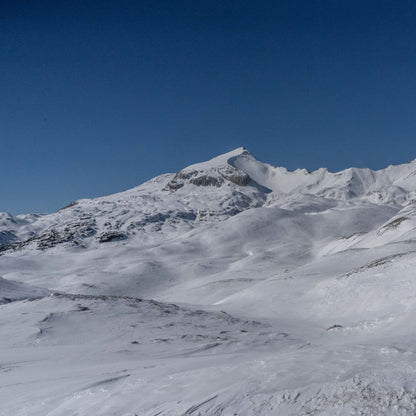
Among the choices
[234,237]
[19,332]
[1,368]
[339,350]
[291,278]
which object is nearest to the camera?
[339,350]

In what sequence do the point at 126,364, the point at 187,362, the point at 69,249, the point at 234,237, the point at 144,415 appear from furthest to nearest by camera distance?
the point at 69,249, the point at 234,237, the point at 126,364, the point at 187,362, the point at 144,415

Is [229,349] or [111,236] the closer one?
[229,349]

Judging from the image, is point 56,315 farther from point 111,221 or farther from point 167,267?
point 111,221

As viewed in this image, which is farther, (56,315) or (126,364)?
(56,315)

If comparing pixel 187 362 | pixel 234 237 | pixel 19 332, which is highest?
pixel 234 237

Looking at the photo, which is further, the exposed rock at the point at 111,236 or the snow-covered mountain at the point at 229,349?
the exposed rock at the point at 111,236

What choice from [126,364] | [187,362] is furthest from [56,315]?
[187,362]

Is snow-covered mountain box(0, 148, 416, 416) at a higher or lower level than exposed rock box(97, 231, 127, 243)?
lower

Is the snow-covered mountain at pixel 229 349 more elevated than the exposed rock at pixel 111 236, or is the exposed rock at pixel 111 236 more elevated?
the exposed rock at pixel 111 236

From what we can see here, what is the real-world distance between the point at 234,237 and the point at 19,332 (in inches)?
4070

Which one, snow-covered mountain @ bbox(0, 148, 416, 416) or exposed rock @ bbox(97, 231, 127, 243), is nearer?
snow-covered mountain @ bbox(0, 148, 416, 416)

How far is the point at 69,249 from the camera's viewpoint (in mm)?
149500

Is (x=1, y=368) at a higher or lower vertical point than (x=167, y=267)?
lower

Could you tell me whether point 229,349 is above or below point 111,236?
below
